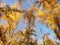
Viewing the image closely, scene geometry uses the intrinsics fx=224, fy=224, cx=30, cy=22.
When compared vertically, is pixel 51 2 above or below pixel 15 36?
above

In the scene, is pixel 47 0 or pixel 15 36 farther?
pixel 15 36

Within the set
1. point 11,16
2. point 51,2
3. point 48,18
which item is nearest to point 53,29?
point 48,18

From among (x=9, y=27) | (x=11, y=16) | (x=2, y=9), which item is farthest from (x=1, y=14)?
(x=9, y=27)

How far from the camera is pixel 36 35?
409 inches

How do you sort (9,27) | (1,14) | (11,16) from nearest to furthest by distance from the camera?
(1,14) → (11,16) → (9,27)

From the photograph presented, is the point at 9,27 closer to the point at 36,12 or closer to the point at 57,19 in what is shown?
the point at 36,12

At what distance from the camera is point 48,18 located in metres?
9.30

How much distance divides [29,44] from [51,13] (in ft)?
6.21

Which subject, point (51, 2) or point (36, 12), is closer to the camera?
point (51, 2)

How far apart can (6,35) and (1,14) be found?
1600 mm

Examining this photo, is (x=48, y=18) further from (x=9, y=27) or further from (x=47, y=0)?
(x=9, y=27)

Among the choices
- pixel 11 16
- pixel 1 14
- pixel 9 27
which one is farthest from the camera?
pixel 9 27

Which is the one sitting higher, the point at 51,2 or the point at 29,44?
the point at 51,2

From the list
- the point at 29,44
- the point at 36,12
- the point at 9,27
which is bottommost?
the point at 29,44
